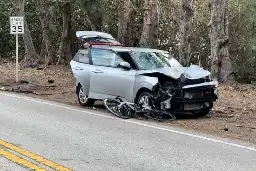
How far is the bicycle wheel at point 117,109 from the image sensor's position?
12.6 metres

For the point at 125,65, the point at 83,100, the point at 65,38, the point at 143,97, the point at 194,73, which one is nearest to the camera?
the point at 194,73

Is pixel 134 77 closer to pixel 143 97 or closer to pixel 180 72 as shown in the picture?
pixel 143 97

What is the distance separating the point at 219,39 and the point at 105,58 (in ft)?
24.9

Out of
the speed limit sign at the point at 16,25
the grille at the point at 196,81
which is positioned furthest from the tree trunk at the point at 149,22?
the grille at the point at 196,81

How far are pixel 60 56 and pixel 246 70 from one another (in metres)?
11.9

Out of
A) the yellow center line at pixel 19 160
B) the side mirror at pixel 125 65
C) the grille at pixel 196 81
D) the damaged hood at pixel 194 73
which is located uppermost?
the side mirror at pixel 125 65

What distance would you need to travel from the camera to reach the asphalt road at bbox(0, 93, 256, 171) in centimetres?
756

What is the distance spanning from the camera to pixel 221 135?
1054cm

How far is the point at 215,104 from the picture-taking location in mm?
15047

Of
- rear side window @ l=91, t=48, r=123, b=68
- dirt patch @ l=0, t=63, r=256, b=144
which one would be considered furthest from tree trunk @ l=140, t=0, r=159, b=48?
rear side window @ l=91, t=48, r=123, b=68

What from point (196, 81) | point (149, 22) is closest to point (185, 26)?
point (149, 22)

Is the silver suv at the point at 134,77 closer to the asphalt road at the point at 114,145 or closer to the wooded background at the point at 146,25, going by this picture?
the asphalt road at the point at 114,145

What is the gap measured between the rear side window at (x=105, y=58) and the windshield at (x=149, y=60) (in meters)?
0.53

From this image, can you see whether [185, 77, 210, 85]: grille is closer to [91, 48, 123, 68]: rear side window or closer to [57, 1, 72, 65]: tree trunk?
[91, 48, 123, 68]: rear side window
